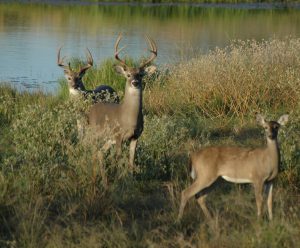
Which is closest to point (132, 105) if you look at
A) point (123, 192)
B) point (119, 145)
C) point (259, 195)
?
point (119, 145)

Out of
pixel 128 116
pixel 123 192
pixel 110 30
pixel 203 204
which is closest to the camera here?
pixel 203 204

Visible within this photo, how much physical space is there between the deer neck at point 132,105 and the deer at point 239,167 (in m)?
1.88

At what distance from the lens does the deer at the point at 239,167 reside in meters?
6.90

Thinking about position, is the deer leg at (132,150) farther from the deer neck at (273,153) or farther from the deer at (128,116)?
the deer neck at (273,153)

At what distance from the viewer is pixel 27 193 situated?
7.18 m

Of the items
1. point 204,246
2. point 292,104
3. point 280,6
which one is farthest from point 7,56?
point 280,6

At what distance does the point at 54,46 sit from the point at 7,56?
140 inches

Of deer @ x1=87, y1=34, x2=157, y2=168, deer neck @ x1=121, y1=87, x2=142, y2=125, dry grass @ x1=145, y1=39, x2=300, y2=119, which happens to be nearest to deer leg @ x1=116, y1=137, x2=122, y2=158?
deer @ x1=87, y1=34, x2=157, y2=168

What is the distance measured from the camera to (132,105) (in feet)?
29.8

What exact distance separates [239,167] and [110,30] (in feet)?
96.5

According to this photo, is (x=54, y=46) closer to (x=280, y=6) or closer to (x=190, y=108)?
(x=190, y=108)

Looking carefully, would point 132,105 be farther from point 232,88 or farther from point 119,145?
point 232,88

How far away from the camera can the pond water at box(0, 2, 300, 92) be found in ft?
76.8

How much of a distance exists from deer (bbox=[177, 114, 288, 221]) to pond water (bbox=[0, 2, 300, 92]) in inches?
378
